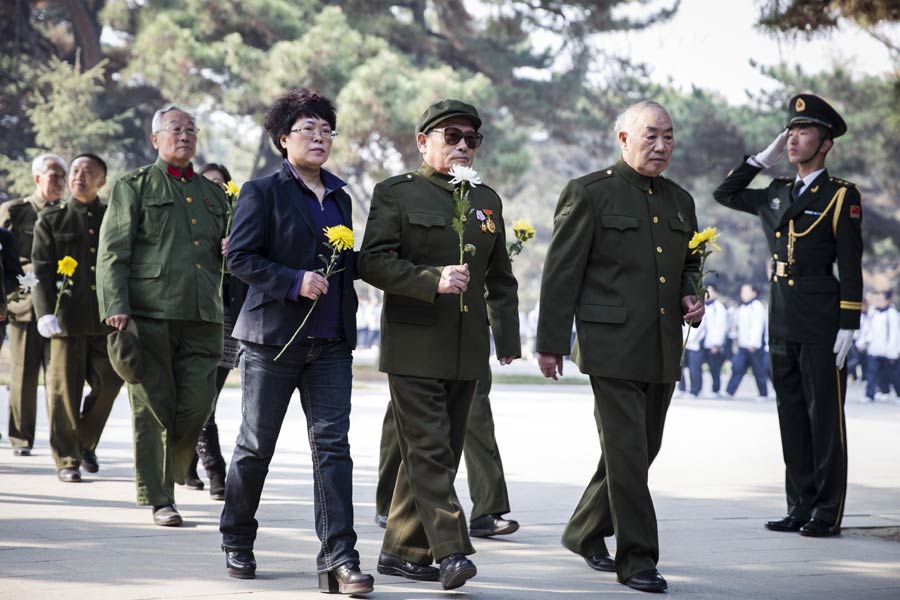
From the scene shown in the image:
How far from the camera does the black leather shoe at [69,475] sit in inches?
344

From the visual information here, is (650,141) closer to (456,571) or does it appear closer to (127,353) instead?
(456,571)

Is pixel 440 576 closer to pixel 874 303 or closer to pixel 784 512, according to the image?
pixel 784 512

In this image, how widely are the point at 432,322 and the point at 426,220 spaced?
433 millimetres

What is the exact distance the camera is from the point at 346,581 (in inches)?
204

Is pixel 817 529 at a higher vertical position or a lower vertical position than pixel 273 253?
lower

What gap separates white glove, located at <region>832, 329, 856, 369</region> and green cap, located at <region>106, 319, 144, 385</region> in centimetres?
379

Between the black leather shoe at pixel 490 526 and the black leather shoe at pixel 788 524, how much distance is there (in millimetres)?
1525

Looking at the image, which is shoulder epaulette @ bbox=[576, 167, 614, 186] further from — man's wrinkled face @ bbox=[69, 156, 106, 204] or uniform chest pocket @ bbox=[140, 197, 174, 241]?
man's wrinkled face @ bbox=[69, 156, 106, 204]

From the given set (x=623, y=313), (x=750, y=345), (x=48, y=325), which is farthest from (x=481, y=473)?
(x=750, y=345)

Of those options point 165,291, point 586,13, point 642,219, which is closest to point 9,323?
point 165,291

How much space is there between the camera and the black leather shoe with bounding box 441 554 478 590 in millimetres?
5109

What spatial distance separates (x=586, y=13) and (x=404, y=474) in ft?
91.9

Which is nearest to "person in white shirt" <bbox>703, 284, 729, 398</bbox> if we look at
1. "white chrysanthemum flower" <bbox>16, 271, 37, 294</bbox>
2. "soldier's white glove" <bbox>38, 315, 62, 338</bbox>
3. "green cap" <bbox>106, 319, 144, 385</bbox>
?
"soldier's white glove" <bbox>38, 315, 62, 338</bbox>

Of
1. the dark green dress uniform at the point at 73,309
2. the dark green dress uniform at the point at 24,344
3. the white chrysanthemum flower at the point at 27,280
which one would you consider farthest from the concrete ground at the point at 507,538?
the white chrysanthemum flower at the point at 27,280
